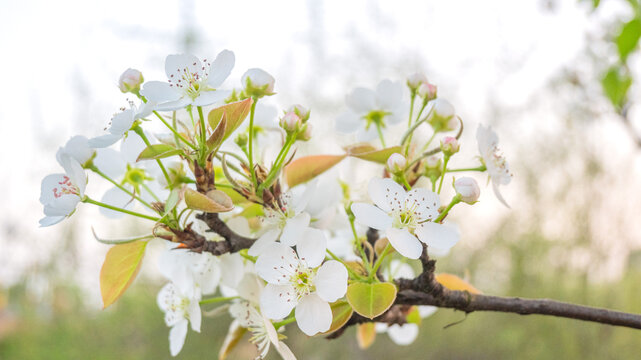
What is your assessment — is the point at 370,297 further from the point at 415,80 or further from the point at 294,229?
the point at 415,80

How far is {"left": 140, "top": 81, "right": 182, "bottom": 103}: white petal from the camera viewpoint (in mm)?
363

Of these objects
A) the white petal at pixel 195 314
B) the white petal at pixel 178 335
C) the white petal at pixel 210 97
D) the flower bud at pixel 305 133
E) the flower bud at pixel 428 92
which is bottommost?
the white petal at pixel 178 335

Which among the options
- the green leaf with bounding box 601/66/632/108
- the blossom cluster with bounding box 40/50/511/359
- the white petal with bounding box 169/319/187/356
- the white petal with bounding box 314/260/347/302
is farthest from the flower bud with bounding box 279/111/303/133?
the green leaf with bounding box 601/66/632/108

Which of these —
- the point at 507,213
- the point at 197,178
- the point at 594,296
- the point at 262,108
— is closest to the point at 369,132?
the point at 262,108

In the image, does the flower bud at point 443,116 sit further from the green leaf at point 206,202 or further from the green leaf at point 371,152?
the green leaf at point 206,202

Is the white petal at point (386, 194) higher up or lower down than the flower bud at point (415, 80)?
lower down

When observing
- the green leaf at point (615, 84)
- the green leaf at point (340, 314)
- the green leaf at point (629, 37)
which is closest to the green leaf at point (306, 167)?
the green leaf at point (340, 314)

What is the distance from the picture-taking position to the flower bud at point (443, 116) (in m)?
0.45

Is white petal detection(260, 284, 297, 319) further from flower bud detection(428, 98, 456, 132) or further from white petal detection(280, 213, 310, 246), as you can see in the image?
flower bud detection(428, 98, 456, 132)

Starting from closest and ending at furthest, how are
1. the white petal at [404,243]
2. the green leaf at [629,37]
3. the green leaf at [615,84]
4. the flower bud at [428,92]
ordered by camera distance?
the white petal at [404,243] < the flower bud at [428,92] < the green leaf at [629,37] < the green leaf at [615,84]

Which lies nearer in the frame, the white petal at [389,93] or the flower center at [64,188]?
the flower center at [64,188]

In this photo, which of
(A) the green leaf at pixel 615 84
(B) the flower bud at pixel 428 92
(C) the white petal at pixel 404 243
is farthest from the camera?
(A) the green leaf at pixel 615 84

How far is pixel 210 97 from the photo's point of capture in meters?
0.36

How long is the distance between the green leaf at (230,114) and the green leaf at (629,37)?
50cm
